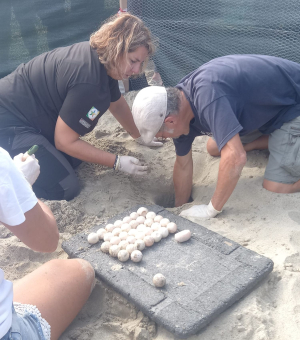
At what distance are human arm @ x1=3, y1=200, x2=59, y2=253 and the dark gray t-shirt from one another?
3.70 ft

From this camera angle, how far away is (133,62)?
2264mm

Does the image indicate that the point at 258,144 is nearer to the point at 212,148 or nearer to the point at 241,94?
the point at 212,148

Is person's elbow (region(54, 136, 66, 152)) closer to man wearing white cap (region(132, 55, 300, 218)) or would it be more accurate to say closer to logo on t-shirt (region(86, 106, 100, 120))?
logo on t-shirt (region(86, 106, 100, 120))

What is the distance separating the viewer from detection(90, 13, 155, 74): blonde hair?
2191 millimetres

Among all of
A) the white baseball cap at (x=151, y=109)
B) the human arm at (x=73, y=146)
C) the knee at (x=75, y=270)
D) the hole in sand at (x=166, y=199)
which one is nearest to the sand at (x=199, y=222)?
the hole in sand at (x=166, y=199)

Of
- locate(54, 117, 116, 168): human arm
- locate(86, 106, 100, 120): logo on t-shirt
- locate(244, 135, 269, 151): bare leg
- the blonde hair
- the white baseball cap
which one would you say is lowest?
locate(244, 135, 269, 151): bare leg

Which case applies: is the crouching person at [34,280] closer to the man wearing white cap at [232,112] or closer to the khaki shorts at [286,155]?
the man wearing white cap at [232,112]

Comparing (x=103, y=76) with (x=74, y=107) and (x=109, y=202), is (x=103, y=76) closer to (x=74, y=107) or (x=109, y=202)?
(x=74, y=107)

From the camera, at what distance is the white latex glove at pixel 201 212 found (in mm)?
2127

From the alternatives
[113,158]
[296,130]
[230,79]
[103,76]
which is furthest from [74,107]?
[296,130]

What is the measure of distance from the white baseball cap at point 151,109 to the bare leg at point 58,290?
33.8 inches

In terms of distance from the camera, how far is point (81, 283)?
1.58 metres

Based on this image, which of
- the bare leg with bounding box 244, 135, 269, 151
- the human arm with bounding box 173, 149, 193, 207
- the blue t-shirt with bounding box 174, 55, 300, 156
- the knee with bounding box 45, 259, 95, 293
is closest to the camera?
the knee with bounding box 45, 259, 95, 293

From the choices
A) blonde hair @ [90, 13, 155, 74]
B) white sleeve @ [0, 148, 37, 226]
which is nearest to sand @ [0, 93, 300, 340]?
white sleeve @ [0, 148, 37, 226]
